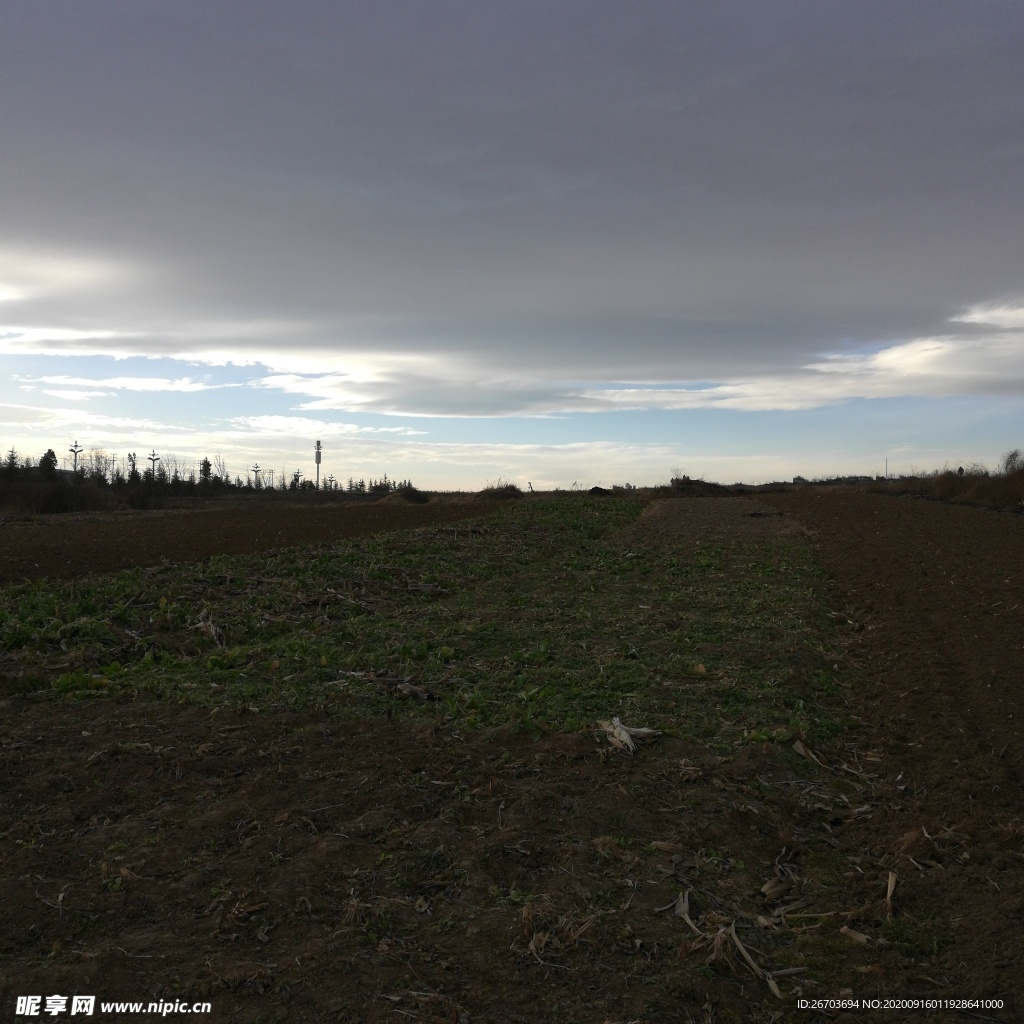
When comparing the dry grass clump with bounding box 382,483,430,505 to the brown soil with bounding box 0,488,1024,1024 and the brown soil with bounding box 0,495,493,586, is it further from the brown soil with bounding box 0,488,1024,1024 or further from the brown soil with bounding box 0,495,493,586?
the brown soil with bounding box 0,488,1024,1024

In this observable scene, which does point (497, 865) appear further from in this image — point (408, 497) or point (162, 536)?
point (408, 497)

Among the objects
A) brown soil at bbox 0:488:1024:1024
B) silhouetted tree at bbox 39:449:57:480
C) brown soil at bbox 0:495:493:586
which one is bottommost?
brown soil at bbox 0:488:1024:1024

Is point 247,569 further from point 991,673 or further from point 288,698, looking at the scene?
point 991,673

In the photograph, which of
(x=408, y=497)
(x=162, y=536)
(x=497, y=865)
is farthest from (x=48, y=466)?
(x=497, y=865)

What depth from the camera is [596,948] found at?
3.49 meters

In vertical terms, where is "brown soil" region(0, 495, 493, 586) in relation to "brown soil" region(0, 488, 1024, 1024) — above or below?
above

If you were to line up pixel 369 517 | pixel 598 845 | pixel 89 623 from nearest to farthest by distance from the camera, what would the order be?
pixel 598 845 → pixel 89 623 → pixel 369 517

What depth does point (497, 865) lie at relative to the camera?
411 centimetres

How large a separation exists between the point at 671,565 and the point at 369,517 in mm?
11217

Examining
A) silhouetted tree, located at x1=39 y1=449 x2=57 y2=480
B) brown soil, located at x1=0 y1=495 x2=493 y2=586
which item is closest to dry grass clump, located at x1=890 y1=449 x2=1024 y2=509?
brown soil, located at x1=0 y1=495 x2=493 y2=586

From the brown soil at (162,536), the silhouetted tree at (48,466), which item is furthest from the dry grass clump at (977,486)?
the silhouetted tree at (48,466)

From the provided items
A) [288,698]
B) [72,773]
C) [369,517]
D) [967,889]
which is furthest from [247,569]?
[369,517]

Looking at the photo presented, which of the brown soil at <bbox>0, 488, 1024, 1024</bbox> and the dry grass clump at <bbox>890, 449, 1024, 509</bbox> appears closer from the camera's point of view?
the brown soil at <bbox>0, 488, 1024, 1024</bbox>

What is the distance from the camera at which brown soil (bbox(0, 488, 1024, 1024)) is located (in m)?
3.24
